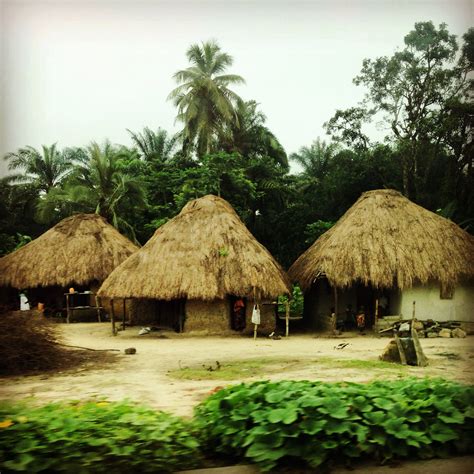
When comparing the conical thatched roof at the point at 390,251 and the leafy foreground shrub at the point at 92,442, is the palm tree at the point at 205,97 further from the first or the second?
the leafy foreground shrub at the point at 92,442

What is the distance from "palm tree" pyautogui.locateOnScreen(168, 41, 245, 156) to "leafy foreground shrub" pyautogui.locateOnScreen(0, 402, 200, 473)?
68.6 ft

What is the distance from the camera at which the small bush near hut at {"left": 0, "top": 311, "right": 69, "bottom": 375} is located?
7.24 m

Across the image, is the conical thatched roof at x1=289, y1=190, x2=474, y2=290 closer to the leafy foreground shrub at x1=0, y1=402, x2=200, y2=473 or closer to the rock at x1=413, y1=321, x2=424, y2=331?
the rock at x1=413, y1=321, x2=424, y2=331

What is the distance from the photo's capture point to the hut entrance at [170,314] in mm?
14070

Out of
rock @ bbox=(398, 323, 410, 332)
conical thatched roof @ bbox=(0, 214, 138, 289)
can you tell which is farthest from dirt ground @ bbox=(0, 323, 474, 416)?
conical thatched roof @ bbox=(0, 214, 138, 289)

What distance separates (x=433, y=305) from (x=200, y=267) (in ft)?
21.4

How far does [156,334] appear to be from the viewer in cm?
1373

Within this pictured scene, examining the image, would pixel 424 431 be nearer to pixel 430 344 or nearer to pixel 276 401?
pixel 276 401

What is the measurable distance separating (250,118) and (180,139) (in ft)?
12.7

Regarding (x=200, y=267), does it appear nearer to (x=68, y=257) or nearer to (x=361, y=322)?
(x=361, y=322)

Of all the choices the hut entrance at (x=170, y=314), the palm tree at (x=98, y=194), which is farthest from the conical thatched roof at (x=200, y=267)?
the palm tree at (x=98, y=194)

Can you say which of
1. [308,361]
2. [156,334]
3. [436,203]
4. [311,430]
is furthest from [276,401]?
[436,203]

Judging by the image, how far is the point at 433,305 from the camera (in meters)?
14.4

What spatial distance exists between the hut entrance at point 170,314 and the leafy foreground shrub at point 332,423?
413 inches
